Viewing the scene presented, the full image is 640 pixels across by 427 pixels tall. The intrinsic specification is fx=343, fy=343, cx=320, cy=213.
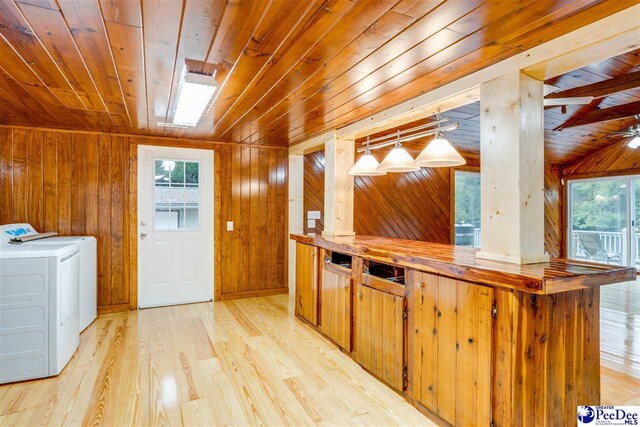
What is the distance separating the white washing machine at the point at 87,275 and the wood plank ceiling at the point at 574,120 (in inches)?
143

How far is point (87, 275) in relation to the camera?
3.66 m

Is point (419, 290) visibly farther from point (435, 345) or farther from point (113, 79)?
point (113, 79)

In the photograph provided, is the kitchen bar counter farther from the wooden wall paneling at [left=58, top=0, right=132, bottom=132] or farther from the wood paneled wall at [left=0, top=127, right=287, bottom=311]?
the wood paneled wall at [left=0, top=127, right=287, bottom=311]

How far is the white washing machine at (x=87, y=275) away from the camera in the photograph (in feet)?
11.4

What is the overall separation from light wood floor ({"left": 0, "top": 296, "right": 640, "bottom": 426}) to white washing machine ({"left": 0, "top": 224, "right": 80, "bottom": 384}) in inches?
5.1

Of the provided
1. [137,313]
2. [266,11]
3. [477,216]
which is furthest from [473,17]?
[477,216]

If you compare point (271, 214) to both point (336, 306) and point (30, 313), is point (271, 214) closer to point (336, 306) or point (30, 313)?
point (336, 306)

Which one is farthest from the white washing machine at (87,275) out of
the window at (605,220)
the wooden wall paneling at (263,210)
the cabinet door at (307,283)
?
the window at (605,220)

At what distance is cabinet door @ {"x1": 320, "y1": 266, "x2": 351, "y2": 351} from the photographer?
2.98m

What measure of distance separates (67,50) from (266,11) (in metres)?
1.26

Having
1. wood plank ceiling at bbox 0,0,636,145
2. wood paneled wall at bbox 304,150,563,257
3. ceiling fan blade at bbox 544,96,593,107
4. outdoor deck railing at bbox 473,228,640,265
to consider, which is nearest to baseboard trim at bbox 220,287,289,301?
wood paneled wall at bbox 304,150,563,257

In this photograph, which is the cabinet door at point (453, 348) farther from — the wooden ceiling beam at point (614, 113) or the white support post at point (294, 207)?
the wooden ceiling beam at point (614, 113)

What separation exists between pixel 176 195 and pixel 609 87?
4.70m

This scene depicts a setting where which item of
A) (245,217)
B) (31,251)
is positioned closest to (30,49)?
(31,251)
